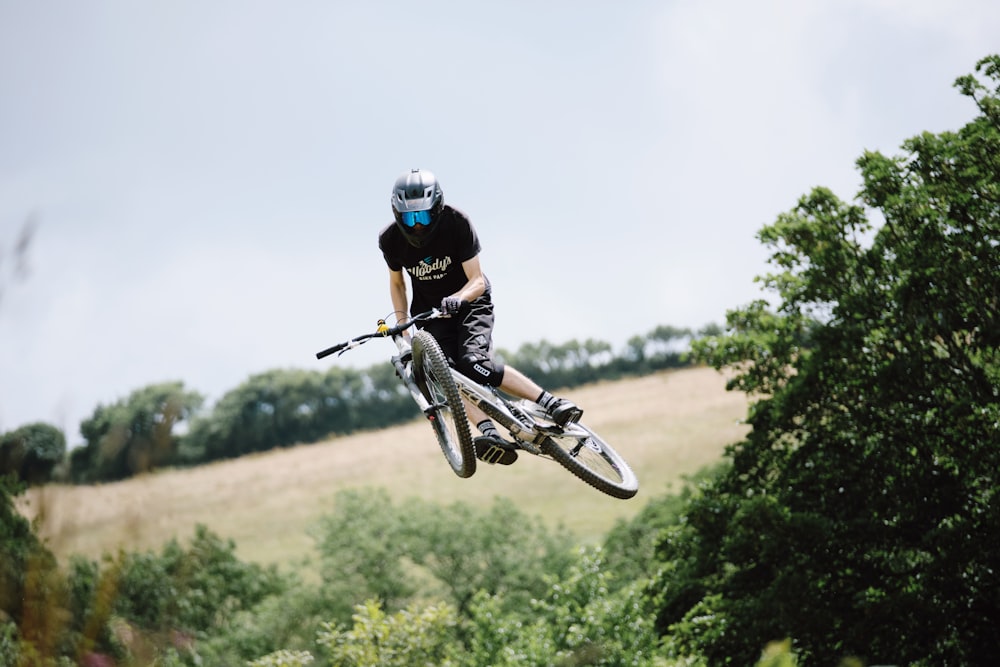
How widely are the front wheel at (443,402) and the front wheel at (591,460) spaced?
2.22ft

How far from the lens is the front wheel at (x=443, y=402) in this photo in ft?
20.5

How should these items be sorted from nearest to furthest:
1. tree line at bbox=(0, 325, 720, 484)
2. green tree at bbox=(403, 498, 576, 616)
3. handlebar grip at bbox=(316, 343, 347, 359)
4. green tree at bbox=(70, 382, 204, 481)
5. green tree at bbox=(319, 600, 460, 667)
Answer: green tree at bbox=(70, 382, 204, 481) < handlebar grip at bbox=(316, 343, 347, 359) < green tree at bbox=(319, 600, 460, 667) < green tree at bbox=(403, 498, 576, 616) < tree line at bbox=(0, 325, 720, 484)

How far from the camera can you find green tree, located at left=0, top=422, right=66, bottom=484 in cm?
131

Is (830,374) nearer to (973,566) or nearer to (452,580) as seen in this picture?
(973,566)

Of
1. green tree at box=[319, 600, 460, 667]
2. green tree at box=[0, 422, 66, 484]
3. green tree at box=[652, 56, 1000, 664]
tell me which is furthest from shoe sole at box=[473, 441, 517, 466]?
green tree at box=[319, 600, 460, 667]

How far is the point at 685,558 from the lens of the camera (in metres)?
20.9

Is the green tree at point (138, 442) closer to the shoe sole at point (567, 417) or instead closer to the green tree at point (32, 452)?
the green tree at point (32, 452)

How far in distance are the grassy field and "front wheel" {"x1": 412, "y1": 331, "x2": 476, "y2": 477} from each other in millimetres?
45939

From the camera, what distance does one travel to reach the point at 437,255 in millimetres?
6746

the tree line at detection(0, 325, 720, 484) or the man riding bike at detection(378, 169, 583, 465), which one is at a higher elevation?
the tree line at detection(0, 325, 720, 484)

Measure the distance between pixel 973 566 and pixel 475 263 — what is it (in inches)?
610

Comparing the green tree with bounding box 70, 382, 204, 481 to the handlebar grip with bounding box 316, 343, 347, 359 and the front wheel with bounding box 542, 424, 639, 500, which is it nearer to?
the handlebar grip with bounding box 316, 343, 347, 359

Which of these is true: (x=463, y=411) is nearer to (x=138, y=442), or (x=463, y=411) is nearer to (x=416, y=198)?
(x=416, y=198)

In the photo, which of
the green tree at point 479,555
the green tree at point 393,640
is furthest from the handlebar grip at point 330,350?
the green tree at point 479,555
